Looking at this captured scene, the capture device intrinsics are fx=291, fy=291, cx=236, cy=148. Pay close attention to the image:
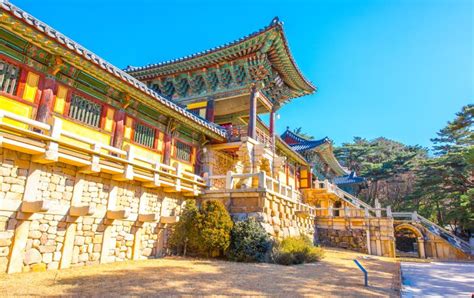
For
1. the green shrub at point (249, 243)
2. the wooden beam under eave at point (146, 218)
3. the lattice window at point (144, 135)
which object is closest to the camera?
the wooden beam under eave at point (146, 218)

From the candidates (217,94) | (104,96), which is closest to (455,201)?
(217,94)

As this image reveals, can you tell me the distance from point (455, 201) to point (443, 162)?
4331mm

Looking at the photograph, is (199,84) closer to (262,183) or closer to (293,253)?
(262,183)

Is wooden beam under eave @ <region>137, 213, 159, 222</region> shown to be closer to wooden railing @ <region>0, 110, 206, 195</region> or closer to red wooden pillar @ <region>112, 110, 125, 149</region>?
wooden railing @ <region>0, 110, 206, 195</region>

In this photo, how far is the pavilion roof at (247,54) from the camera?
14711mm

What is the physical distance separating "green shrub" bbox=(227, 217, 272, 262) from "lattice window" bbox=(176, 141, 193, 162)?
4.56 metres

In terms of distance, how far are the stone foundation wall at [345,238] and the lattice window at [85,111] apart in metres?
17.7

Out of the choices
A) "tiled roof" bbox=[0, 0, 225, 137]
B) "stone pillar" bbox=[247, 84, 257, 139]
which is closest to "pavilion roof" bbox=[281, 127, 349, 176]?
"stone pillar" bbox=[247, 84, 257, 139]

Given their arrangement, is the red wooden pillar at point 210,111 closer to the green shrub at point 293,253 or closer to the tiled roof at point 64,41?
the tiled roof at point 64,41

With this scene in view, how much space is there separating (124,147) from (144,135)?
1250 mm

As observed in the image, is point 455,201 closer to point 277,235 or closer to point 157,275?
point 277,235

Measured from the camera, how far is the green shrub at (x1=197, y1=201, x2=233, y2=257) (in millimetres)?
10719

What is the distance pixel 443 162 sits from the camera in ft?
96.6

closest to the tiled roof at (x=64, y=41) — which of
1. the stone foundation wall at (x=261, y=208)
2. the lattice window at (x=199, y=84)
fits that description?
the stone foundation wall at (x=261, y=208)
